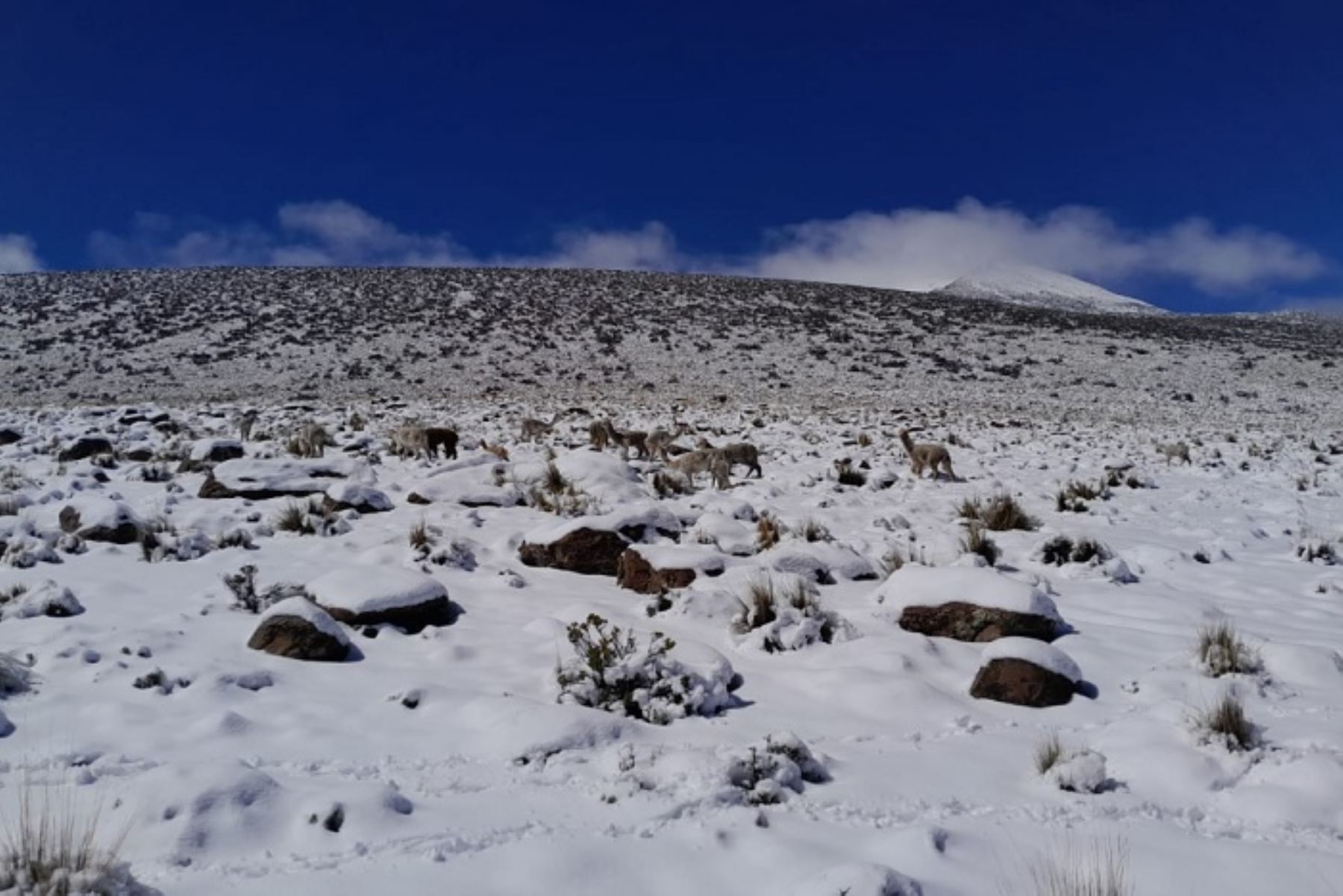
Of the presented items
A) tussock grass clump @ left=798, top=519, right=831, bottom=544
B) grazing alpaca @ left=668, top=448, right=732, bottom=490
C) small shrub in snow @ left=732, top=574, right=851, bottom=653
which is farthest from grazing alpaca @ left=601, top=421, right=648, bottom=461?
small shrub in snow @ left=732, top=574, right=851, bottom=653

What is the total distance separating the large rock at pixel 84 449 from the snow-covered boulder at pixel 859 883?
13628 millimetres

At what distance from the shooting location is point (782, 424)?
71.3 feet

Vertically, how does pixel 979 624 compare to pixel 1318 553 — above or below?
below

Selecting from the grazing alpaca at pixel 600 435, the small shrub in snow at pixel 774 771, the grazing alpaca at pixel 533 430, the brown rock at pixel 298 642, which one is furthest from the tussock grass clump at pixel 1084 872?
the grazing alpaca at pixel 533 430

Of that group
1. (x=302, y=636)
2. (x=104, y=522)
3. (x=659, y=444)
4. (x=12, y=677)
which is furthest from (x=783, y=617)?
(x=659, y=444)

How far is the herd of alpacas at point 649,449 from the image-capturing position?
41.3ft

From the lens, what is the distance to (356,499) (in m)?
9.45

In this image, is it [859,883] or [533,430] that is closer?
[859,883]

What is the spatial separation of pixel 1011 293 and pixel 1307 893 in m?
98.7

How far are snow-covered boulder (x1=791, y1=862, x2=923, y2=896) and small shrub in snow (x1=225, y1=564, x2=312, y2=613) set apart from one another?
4.40m

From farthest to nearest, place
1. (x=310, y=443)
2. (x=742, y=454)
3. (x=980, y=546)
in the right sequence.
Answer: (x=310, y=443) < (x=742, y=454) < (x=980, y=546)

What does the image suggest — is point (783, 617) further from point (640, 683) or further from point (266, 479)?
point (266, 479)

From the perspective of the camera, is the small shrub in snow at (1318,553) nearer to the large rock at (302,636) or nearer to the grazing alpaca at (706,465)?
the grazing alpaca at (706,465)

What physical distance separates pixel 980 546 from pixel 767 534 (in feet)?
6.77
